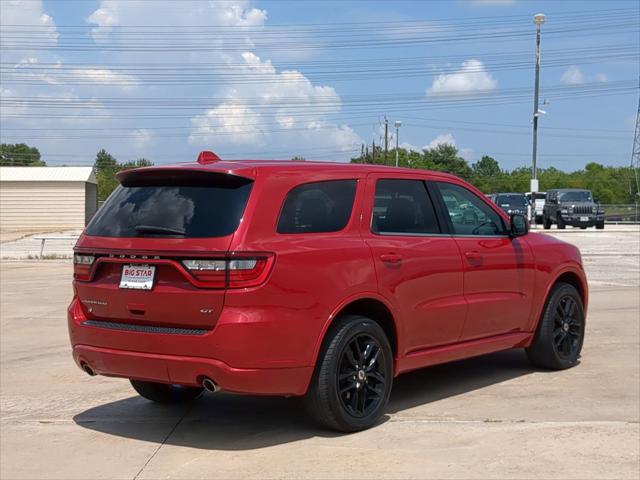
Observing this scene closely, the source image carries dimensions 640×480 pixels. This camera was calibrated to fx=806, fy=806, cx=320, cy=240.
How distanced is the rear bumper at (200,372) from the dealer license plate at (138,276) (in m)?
0.44

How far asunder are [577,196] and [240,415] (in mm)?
36010

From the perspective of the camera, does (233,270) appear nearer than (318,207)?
Yes

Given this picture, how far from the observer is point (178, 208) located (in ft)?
17.3

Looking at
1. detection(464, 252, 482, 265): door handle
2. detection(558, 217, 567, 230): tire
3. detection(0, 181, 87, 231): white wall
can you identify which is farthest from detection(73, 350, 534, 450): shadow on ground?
detection(0, 181, 87, 231): white wall

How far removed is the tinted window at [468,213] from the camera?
260 inches

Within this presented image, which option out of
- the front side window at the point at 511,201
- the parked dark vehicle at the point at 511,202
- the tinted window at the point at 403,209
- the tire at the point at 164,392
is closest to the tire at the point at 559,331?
the tinted window at the point at 403,209

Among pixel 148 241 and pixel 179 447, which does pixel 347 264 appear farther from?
pixel 179 447

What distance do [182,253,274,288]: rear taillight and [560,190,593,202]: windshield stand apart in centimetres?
3642

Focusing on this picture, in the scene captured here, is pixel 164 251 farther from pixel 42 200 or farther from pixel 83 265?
pixel 42 200

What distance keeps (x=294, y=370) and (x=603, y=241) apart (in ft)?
83.0

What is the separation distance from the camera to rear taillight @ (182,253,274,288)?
491 cm

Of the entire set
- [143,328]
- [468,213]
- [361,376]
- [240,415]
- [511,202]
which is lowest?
[240,415]

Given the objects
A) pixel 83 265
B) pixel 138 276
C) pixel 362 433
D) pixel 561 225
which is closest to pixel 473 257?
pixel 362 433

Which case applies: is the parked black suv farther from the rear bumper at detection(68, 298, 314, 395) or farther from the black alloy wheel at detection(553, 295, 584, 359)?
the rear bumper at detection(68, 298, 314, 395)
